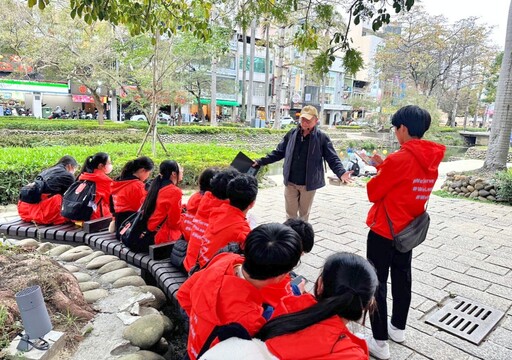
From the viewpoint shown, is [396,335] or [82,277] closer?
[396,335]

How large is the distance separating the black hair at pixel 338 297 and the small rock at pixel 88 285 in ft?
6.66

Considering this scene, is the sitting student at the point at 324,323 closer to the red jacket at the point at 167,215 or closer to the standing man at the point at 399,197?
the standing man at the point at 399,197

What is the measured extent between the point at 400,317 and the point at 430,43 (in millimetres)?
26936

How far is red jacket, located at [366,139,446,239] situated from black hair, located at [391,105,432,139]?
0.07 metres

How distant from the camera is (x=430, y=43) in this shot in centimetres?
2462

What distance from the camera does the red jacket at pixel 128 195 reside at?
3.47m

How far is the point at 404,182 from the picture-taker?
2.26 meters

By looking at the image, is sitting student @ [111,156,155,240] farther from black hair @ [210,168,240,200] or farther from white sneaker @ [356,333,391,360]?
white sneaker @ [356,333,391,360]

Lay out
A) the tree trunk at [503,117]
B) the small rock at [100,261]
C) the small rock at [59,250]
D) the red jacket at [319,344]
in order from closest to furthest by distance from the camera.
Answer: the red jacket at [319,344] → the small rock at [100,261] → the small rock at [59,250] → the tree trunk at [503,117]

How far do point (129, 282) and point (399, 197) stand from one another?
2.28 m

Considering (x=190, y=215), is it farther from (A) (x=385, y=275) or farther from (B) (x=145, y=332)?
(A) (x=385, y=275)

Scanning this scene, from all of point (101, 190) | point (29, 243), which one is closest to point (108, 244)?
point (101, 190)

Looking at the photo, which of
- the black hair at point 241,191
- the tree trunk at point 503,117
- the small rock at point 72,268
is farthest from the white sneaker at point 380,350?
the tree trunk at point 503,117

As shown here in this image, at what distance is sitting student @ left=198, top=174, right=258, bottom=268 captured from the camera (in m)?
2.29
